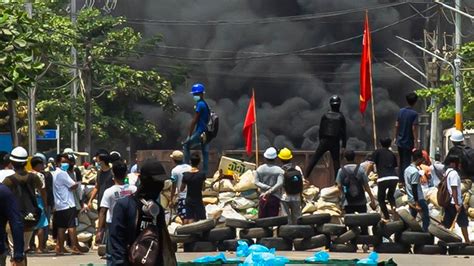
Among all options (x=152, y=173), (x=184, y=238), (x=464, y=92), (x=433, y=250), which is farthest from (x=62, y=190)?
(x=464, y=92)

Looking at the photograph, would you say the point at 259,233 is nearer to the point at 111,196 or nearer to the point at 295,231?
the point at 295,231

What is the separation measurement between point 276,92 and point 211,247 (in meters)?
35.6

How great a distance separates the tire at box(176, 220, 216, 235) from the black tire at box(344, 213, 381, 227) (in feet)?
6.93

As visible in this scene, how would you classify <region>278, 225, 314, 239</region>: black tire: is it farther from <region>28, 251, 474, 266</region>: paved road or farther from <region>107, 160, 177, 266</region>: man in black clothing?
<region>107, 160, 177, 266</region>: man in black clothing

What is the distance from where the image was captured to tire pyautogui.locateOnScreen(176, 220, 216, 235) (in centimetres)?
1856

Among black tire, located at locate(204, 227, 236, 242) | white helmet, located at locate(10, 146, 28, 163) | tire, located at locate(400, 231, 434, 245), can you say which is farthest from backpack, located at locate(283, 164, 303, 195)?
white helmet, located at locate(10, 146, 28, 163)

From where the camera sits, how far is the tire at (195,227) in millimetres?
18562

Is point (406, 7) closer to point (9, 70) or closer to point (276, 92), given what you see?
point (276, 92)

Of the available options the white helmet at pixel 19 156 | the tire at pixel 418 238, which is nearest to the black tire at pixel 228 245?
the tire at pixel 418 238

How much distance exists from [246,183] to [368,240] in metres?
4.82

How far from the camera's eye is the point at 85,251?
778 inches

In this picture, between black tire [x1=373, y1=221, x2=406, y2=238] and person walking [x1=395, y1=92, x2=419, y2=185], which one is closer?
black tire [x1=373, y1=221, x2=406, y2=238]

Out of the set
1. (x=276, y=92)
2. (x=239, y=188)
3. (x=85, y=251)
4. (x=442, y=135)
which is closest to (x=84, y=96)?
(x=276, y=92)

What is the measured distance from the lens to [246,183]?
75.9 ft
